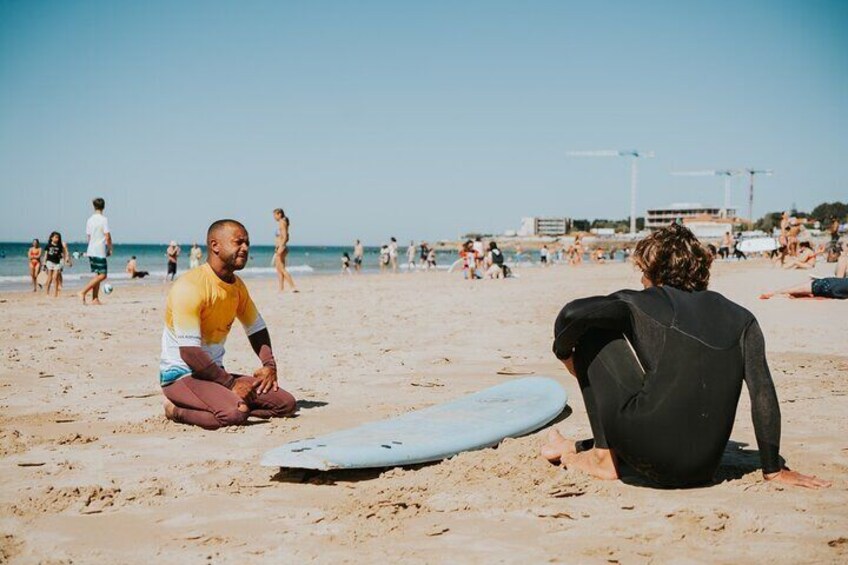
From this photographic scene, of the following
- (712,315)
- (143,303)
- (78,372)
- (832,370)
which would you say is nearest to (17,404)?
(78,372)

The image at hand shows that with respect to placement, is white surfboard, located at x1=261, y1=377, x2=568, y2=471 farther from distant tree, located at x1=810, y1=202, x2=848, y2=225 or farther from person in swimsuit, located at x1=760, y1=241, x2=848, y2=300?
distant tree, located at x1=810, y1=202, x2=848, y2=225

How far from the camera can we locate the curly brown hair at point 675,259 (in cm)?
301

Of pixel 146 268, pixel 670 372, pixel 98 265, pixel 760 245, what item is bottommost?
pixel 146 268

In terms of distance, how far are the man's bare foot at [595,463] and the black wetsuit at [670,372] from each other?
216 millimetres

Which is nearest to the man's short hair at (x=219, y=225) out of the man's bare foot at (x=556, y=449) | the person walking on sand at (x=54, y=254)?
the man's bare foot at (x=556, y=449)

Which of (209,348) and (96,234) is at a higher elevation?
(96,234)

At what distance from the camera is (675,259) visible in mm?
3018

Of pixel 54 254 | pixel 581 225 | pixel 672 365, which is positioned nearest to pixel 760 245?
pixel 54 254

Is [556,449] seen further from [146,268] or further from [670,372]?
[146,268]

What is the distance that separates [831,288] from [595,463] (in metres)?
9.32

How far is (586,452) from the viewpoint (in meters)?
3.39

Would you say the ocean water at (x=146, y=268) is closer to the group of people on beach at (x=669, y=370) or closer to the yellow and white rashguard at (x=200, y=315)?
the yellow and white rashguard at (x=200, y=315)

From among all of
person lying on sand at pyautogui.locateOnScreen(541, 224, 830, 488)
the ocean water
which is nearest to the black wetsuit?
person lying on sand at pyautogui.locateOnScreen(541, 224, 830, 488)

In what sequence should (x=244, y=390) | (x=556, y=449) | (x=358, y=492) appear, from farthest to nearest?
(x=244, y=390), (x=556, y=449), (x=358, y=492)
